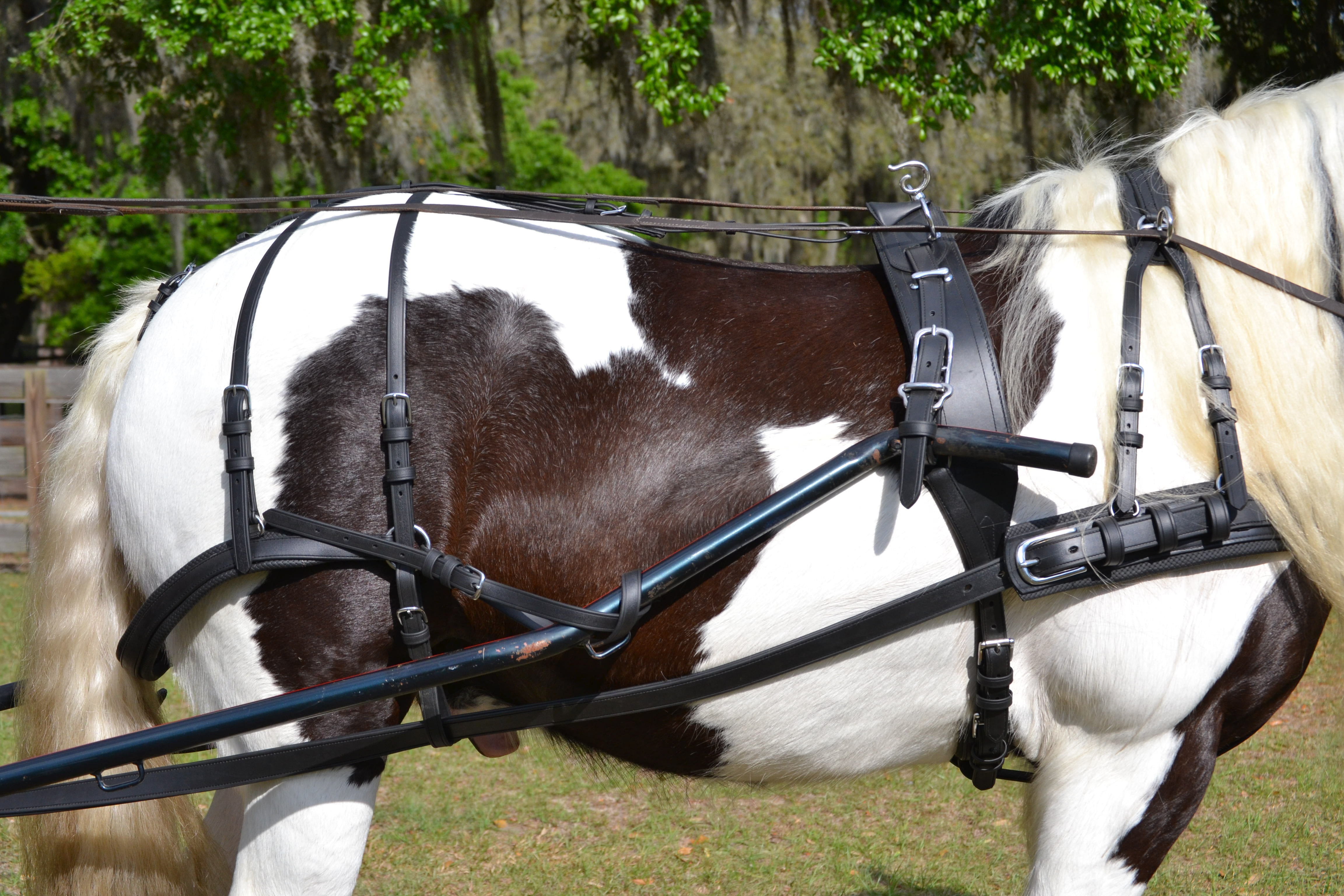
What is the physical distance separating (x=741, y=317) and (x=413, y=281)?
54cm

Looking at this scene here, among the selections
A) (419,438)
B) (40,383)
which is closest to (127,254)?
(40,383)

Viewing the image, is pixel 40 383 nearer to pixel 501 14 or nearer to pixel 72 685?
pixel 501 14

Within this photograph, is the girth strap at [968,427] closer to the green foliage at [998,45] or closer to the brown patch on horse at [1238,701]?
the brown patch on horse at [1238,701]

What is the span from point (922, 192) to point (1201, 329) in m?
0.51

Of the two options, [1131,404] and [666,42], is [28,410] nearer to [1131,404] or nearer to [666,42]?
[666,42]

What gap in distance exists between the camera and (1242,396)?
170cm

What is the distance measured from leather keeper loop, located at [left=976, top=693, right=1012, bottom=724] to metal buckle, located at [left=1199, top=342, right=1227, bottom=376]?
23.2 inches

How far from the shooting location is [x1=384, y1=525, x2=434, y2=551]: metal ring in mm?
1604

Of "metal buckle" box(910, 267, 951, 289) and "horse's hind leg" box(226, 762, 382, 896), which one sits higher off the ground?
"metal buckle" box(910, 267, 951, 289)

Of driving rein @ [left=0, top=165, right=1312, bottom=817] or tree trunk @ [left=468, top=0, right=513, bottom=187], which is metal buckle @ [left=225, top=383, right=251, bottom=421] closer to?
driving rein @ [left=0, top=165, right=1312, bottom=817]

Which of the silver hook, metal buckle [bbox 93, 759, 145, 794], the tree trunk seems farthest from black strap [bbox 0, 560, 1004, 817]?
the tree trunk

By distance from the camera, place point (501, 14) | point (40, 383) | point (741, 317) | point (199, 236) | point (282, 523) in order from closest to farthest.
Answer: point (282, 523) < point (741, 317) < point (40, 383) < point (501, 14) < point (199, 236)

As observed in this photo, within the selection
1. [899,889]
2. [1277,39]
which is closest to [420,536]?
[899,889]

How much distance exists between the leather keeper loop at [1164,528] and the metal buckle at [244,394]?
138 cm
